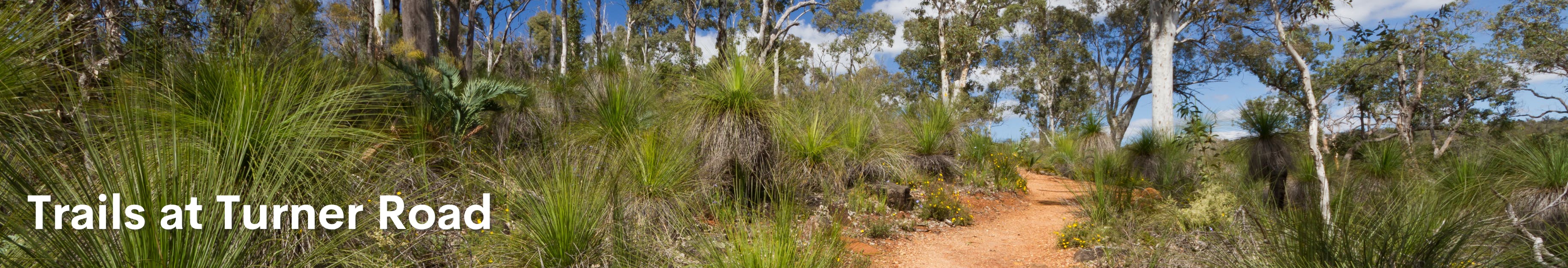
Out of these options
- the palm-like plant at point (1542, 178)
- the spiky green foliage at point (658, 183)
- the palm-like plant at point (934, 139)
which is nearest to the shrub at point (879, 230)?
the spiky green foliage at point (658, 183)

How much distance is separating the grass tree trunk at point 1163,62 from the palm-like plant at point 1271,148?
11.0 feet

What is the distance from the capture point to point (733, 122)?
18.2ft

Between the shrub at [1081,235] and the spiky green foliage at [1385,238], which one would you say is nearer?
the spiky green foliage at [1385,238]

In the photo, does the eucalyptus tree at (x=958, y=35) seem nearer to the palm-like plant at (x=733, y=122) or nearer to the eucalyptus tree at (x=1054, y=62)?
the eucalyptus tree at (x=1054, y=62)

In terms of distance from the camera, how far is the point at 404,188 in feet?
11.4

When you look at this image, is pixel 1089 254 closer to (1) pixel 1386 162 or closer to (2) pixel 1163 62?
(1) pixel 1386 162

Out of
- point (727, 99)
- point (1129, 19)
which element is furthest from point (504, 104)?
point (1129, 19)

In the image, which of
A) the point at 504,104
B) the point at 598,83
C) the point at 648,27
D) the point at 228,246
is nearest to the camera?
the point at 228,246

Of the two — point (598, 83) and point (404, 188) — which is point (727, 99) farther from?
point (404, 188)

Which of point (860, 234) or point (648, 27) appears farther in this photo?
point (648, 27)

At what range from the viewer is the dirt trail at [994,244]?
5.15 meters

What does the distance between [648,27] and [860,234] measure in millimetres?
28887

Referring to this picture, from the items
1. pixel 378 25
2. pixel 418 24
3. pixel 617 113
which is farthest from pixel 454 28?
pixel 617 113

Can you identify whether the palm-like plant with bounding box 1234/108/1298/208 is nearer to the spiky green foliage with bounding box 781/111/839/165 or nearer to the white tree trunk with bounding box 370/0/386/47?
the spiky green foliage with bounding box 781/111/839/165
